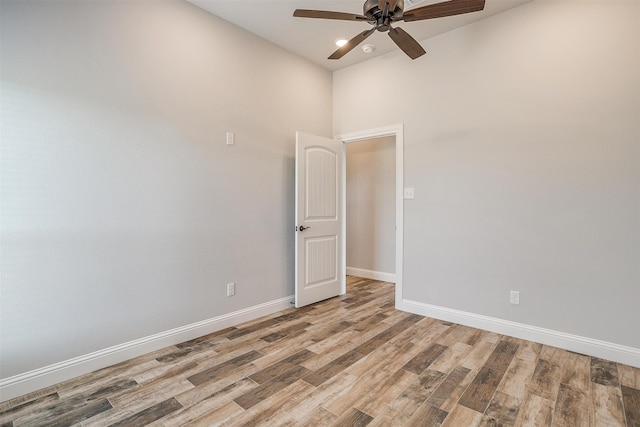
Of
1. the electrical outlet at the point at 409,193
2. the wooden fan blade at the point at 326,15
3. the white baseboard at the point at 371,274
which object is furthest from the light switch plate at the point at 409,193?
the wooden fan blade at the point at 326,15

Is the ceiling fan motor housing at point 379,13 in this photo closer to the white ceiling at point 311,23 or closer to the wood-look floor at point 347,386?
the white ceiling at point 311,23

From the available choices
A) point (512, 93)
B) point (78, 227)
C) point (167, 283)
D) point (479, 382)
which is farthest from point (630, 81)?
point (78, 227)

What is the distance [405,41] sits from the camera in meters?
2.22

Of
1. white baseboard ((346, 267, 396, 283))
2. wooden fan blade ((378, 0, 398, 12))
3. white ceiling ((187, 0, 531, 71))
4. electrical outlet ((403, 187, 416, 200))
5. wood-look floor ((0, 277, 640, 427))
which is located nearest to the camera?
wood-look floor ((0, 277, 640, 427))

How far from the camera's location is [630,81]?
7.61 feet

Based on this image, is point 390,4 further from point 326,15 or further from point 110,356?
point 110,356

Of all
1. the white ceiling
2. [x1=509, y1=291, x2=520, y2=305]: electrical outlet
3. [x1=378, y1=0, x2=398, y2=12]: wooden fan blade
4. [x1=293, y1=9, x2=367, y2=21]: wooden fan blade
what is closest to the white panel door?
the white ceiling

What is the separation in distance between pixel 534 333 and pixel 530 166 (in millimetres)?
1507

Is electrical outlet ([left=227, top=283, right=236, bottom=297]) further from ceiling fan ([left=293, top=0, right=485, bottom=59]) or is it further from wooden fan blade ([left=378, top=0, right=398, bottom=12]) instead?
wooden fan blade ([left=378, top=0, right=398, bottom=12])

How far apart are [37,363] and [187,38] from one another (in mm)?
2753

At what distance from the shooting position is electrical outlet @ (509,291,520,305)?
2825mm

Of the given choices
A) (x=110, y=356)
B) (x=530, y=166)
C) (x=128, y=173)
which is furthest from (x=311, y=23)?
(x=110, y=356)

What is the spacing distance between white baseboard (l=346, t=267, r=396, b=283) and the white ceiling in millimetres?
3154

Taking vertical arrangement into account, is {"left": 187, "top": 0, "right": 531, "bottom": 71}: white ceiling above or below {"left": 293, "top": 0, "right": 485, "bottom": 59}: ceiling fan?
above
